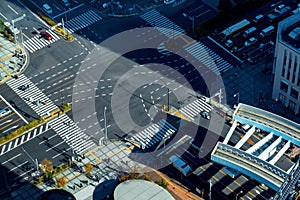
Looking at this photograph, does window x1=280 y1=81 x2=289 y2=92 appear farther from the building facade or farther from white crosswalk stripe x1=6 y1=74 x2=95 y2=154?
white crosswalk stripe x1=6 y1=74 x2=95 y2=154

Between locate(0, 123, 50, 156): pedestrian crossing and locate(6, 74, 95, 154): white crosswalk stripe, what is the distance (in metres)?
2.48

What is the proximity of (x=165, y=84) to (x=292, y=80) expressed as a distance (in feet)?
113

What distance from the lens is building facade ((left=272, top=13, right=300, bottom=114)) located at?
181 meters

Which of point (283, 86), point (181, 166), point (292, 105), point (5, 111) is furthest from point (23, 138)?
point (292, 105)

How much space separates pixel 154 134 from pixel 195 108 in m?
14.1

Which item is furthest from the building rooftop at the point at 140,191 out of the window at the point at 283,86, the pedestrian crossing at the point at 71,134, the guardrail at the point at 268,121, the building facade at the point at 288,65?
the window at the point at 283,86

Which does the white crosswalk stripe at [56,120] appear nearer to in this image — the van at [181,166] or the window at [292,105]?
the van at [181,166]

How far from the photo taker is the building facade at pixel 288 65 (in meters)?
181

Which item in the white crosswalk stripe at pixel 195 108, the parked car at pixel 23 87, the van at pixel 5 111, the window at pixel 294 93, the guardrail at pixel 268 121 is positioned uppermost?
the guardrail at pixel 268 121

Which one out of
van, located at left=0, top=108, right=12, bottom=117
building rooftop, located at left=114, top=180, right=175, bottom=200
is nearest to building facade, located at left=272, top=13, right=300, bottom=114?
building rooftop, located at left=114, top=180, right=175, bottom=200

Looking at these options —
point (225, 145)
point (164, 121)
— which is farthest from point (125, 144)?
point (225, 145)

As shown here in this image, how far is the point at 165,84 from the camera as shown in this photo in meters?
196

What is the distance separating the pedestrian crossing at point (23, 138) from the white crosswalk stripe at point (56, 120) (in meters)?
2.48

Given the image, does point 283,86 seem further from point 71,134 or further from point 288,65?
point 71,134
